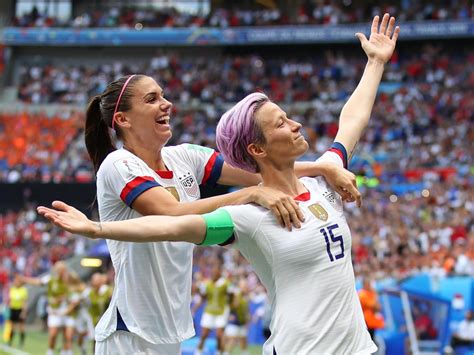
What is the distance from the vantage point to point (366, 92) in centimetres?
459

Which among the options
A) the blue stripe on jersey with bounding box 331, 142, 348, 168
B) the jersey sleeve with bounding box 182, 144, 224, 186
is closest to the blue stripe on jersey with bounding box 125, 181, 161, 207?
the jersey sleeve with bounding box 182, 144, 224, 186

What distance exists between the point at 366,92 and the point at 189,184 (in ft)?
3.33

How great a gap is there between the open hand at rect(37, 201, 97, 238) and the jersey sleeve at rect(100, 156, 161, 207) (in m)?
0.81

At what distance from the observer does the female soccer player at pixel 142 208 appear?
173 inches

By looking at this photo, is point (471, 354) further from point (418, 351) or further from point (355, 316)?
point (355, 316)

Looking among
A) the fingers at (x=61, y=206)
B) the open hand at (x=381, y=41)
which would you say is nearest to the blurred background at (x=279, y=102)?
the open hand at (x=381, y=41)

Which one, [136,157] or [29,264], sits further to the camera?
[29,264]

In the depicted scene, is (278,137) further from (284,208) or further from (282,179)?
(284,208)

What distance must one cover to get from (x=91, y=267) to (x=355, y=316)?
22.2 m

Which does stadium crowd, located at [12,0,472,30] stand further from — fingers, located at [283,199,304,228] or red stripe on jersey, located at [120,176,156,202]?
fingers, located at [283,199,304,228]

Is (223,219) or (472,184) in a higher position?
(223,219)

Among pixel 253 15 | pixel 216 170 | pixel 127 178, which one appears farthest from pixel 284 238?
pixel 253 15

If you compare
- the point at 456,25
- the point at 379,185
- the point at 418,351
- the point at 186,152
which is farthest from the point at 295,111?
the point at 186,152

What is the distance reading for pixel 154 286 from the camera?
4488 millimetres
